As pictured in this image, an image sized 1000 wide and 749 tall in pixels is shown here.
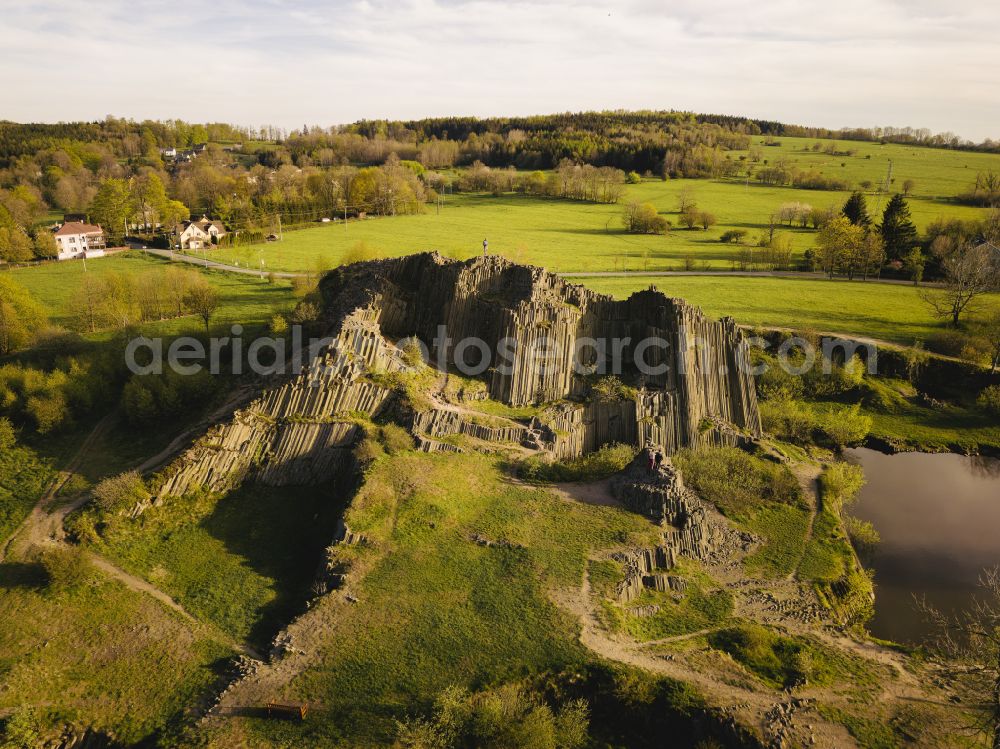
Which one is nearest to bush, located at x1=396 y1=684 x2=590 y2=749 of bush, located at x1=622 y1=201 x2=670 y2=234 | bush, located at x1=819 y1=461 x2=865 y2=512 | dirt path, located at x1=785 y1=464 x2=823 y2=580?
dirt path, located at x1=785 y1=464 x2=823 y2=580

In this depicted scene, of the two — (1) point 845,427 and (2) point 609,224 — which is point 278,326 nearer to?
(1) point 845,427

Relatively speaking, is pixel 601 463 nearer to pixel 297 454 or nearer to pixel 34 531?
pixel 297 454

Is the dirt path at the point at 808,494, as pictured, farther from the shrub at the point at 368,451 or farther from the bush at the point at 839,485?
the shrub at the point at 368,451

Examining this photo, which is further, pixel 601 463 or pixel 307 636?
pixel 601 463

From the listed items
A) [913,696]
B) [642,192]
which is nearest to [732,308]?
[913,696]

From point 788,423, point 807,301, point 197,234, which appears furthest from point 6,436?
point 807,301

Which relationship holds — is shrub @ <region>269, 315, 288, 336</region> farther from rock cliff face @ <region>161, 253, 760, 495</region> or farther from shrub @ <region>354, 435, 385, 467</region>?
shrub @ <region>354, 435, 385, 467</region>

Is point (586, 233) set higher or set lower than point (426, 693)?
higher
